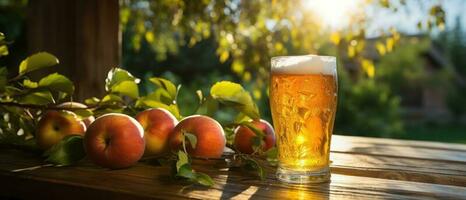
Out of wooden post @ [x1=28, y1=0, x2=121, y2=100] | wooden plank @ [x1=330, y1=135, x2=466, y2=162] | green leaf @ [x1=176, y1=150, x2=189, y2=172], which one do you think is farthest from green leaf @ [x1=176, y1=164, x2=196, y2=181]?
wooden post @ [x1=28, y1=0, x2=121, y2=100]

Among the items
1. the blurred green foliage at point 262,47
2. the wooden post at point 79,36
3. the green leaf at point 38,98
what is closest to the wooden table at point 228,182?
the green leaf at point 38,98

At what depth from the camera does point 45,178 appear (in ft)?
2.87

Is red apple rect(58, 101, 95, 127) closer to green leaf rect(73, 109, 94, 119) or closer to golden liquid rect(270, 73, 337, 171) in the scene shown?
green leaf rect(73, 109, 94, 119)

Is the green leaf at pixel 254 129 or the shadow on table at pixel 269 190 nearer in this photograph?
the shadow on table at pixel 269 190

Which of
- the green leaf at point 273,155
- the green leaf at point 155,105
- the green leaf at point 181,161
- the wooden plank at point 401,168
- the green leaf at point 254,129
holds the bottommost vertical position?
the wooden plank at point 401,168

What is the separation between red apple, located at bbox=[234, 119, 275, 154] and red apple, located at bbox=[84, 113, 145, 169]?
0.25 meters

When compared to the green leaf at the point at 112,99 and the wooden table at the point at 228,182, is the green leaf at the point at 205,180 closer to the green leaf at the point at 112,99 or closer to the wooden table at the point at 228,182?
the wooden table at the point at 228,182

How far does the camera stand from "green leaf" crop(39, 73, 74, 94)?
3.66 feet

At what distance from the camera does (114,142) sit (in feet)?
3.12

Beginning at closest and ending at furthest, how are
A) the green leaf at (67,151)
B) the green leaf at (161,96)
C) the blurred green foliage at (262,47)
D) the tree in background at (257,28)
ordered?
the green leaf at (67,151) < the green leaf at (161,96) < the tree in background at (257,28) < the blurred green foliage at (262,47)

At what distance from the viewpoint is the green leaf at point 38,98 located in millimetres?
1148

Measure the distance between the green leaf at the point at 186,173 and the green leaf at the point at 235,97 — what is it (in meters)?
0.27

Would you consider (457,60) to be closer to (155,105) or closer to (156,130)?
(155,105)

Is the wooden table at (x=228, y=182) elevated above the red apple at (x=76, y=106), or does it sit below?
below
